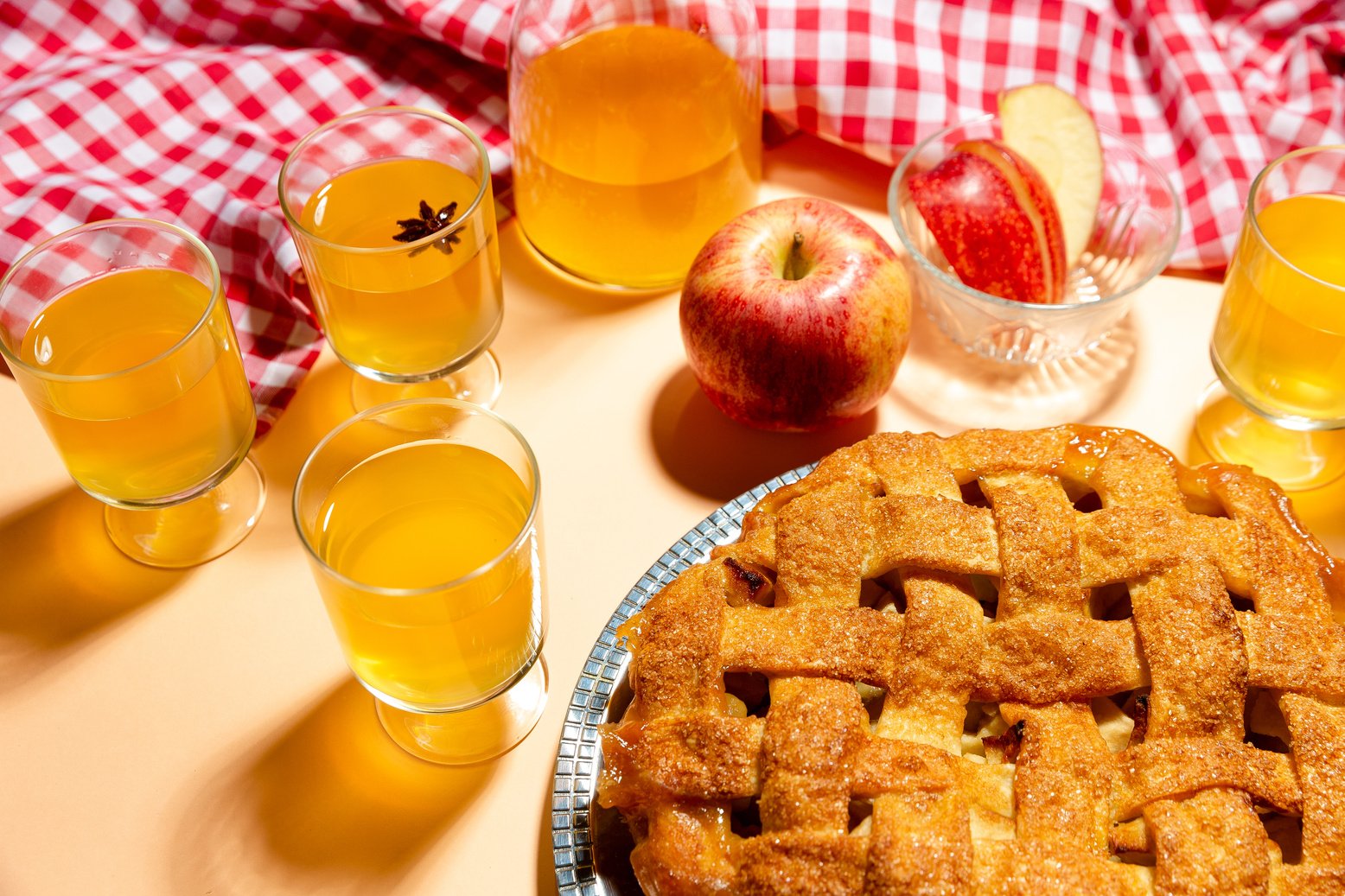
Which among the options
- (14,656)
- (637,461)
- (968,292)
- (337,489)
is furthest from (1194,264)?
(14,656)

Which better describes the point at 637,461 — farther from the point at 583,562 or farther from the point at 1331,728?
the point at 1331,728

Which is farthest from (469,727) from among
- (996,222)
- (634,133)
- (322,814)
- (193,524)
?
(996,222)

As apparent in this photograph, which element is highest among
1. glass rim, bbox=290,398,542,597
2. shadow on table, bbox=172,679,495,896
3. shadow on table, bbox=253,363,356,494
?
glass rim, bbox=290,398,542,597

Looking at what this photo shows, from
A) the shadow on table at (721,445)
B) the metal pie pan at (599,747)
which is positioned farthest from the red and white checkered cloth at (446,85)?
the metal pie pan at (599,747)

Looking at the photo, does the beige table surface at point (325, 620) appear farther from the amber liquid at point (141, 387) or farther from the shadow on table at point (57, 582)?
the amber liquid at point (141, 387)

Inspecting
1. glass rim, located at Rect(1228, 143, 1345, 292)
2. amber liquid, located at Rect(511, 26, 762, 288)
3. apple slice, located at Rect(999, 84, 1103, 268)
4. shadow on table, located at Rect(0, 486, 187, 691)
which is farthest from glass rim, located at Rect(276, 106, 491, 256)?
glass rim, located at Rect(1228, 143, 1345, 292)

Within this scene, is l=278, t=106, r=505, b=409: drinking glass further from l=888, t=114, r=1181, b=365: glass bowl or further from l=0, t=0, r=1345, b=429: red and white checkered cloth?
l=888, t=114, r=1181, b=365: glass bowl
